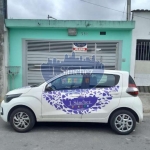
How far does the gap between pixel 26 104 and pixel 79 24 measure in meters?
5.08

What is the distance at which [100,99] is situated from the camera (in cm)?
482

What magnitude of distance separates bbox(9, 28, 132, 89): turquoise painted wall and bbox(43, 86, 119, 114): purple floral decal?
473 centimetres

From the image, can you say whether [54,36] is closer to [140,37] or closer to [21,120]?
[140,37]

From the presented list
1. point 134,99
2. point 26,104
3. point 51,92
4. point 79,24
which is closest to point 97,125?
point 134,99

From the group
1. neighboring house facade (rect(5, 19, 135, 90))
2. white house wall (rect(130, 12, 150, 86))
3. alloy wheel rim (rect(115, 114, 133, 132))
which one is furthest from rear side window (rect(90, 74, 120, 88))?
white house wall (rect(130, 12, 150, 86))

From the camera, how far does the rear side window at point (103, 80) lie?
4930 mm

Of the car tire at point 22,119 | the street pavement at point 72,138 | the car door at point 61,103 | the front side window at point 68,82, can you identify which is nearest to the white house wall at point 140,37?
the street pavement at point 72,138

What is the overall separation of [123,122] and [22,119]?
8.21ft

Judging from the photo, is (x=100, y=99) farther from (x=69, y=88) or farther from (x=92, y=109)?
(x=69, y=88)

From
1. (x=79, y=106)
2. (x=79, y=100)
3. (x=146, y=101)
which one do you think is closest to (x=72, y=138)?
(x=79, y=106)

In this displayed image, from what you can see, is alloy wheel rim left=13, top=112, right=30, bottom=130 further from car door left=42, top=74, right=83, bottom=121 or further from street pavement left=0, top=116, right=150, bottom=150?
car door left=42, top=74, right=83, bottom=121

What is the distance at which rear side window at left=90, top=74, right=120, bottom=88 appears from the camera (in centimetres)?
493

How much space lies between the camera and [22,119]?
485 cm

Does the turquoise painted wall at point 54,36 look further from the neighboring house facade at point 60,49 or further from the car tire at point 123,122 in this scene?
the car tire at point 123,122
